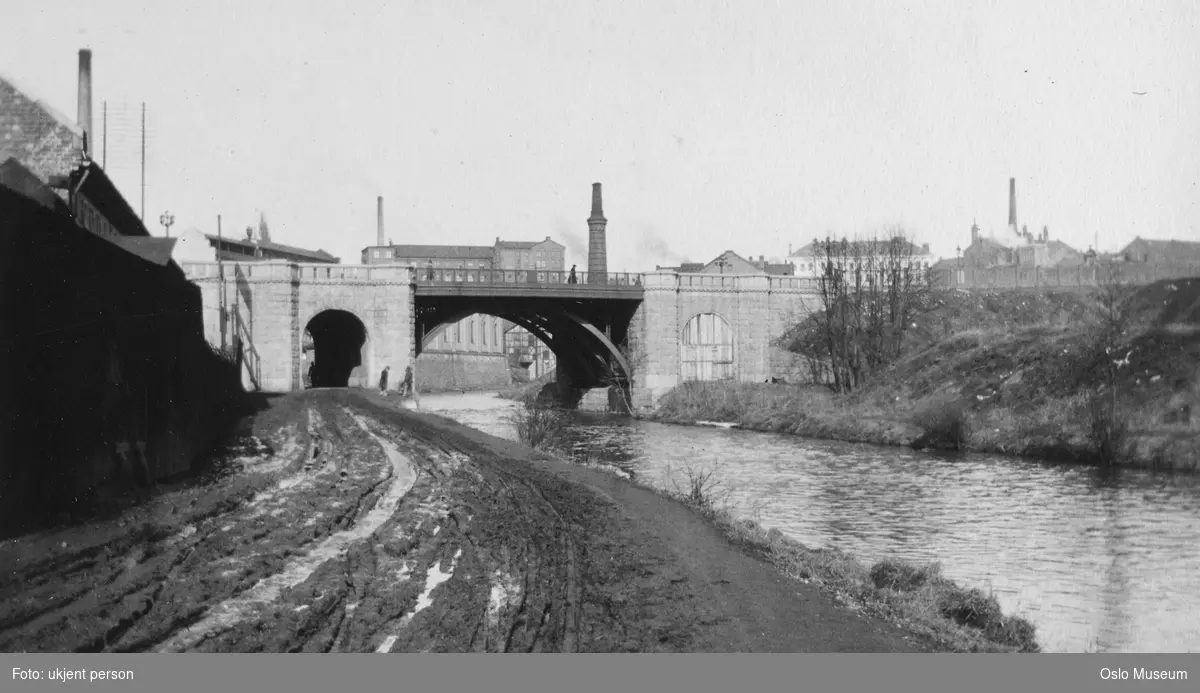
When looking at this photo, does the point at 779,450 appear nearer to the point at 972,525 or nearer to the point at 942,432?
the point at 942,432

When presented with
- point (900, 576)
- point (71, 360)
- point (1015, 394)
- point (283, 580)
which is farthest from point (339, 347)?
point (283, 580)

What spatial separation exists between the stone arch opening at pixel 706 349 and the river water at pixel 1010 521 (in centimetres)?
2380

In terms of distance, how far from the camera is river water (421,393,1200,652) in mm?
12211

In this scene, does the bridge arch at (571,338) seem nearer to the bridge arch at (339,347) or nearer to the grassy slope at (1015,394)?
the bridge arch at (339,347)

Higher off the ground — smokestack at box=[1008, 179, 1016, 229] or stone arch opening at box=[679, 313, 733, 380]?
smokestack at box=[1008, 179, 1016, 229]

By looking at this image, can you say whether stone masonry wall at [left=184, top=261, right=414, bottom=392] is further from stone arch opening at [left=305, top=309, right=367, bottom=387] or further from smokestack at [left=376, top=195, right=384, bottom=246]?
smokestack at [left=376, top=195, right=384, bottom=246]

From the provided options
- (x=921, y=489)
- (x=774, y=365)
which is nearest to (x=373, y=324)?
(x=774, y=365)

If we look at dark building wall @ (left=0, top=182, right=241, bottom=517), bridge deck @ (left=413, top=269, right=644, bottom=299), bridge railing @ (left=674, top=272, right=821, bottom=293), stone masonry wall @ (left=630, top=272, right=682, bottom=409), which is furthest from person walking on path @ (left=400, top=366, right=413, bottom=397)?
dark building wall @ (left=0, top=182, right=241, bottom=517)

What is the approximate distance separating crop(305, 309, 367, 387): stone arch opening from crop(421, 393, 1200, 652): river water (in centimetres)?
2643

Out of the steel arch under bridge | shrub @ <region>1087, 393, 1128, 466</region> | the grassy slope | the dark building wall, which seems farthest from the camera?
the steel arch under bridge

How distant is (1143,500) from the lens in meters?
21.4

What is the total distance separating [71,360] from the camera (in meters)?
11.4

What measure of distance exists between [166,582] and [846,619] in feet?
19.8

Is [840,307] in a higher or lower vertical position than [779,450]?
higher
